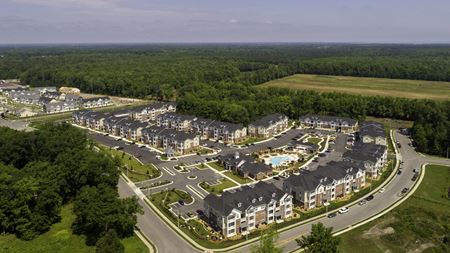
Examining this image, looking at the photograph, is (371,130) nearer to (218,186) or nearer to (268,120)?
(268,120)

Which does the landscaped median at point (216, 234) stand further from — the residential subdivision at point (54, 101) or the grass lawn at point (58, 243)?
the residential subdivision at point (54, 101)

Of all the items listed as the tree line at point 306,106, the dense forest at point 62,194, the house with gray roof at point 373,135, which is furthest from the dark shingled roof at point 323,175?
the tree line at point 306,106

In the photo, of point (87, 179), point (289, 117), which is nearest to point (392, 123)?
point (289, 117)

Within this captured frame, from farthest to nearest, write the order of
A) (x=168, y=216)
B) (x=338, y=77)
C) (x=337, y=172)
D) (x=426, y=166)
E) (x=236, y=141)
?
(x=338, y=77), (x=236, y=141), (x=426, y=166), (x=337, y=172), (x=168, y=216)

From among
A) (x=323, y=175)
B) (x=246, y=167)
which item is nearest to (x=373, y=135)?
(x=323, y=175)

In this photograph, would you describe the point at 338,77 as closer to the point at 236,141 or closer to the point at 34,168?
the point at 236,141

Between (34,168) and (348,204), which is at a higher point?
(34,168)
